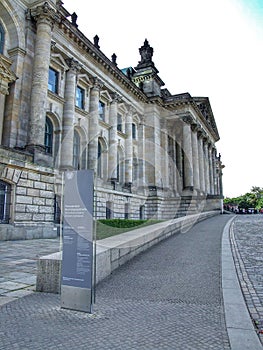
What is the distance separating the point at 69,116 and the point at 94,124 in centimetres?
420

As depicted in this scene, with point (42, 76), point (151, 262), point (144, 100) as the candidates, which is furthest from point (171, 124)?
point (151, 262)

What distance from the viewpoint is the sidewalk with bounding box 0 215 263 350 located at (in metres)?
3.41

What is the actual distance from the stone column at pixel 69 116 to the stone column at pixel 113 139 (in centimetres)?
703

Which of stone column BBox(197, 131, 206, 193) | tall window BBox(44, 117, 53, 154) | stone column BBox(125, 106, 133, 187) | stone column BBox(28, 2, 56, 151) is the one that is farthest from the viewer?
stone column BBox(197, 131, 206, 193)

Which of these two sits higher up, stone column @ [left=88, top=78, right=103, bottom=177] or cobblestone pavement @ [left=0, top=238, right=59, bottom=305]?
stone column @ [left=88, top=78, right=103, bottom=177]

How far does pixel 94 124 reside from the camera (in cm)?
2789

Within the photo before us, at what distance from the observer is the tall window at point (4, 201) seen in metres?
15.1

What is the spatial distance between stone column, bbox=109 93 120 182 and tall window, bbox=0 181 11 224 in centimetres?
1495

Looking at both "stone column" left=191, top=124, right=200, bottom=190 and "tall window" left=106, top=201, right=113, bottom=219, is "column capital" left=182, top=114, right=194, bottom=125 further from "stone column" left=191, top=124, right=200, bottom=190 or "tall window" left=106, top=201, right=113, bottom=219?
"tall window" left=106, top=201, right=113, bottom=219

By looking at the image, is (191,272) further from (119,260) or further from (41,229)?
(41,229)

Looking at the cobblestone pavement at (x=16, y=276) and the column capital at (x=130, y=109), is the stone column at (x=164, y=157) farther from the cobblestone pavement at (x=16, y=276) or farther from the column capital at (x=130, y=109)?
the cobblestone pavement at (x=16, y=276)

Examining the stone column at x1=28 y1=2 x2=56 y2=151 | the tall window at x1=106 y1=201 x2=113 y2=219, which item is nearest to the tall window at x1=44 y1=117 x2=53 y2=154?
the stone column at x1=28 y1=2 x2=56 y2=151

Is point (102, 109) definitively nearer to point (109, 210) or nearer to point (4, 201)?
point (109, 210)

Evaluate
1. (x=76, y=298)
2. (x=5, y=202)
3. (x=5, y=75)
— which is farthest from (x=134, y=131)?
(x=76, y=298)
